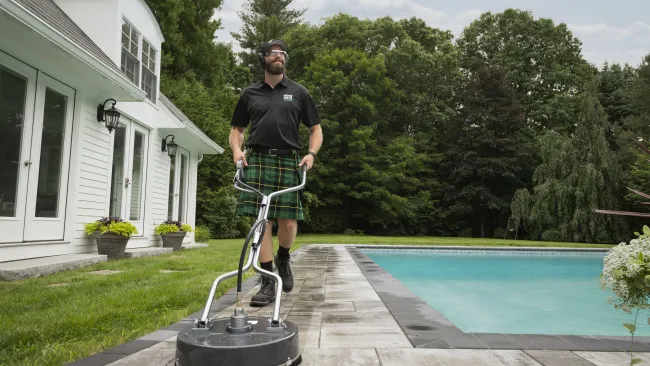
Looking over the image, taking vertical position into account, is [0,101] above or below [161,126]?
below

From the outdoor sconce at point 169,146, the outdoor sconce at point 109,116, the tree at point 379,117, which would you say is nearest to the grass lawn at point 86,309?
the outdoor sconce at point 109,116

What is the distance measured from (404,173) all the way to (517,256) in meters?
9.03

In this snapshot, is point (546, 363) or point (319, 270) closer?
point (546, 363)

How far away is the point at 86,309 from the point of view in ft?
8.65

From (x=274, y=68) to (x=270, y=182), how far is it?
2.22ft

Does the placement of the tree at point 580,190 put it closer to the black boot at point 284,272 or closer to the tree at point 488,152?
the tree at point 488,152

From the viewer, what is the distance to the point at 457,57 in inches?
844

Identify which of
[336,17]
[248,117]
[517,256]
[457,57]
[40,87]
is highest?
[336,17]

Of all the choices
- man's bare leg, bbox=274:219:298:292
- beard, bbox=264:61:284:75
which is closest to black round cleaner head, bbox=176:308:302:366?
man's bare leg, bbox=274:219:298:292

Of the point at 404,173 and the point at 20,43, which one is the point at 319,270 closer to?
the point at 20,43

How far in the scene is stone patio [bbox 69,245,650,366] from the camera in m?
1.73

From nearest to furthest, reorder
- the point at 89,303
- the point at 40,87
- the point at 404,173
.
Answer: the point at 89,303, the point at 40,87, the point at 404,173

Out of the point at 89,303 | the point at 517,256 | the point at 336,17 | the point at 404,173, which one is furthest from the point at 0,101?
the point at 336,17

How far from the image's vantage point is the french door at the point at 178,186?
28.8 ft
